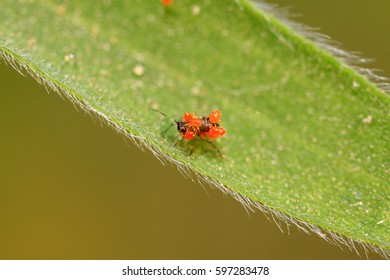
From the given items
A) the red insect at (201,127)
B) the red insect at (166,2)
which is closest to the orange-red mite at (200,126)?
the red insect at (201,127)

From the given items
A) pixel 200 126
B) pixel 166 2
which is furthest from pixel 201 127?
pixel 166 2

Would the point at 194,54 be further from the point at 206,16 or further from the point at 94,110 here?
the point at 94,110

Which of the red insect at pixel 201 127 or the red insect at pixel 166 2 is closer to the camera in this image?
the red insect at pixel 201 127

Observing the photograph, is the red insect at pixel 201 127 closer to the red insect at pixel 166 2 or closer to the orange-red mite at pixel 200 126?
the orange-red mite at pixel 200 126

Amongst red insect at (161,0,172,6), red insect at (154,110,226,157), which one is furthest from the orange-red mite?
red insect at (161,0,172,6)

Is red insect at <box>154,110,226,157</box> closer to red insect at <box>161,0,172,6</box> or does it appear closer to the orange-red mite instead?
the orange-red mite

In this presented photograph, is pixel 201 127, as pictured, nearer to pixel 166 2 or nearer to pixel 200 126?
pixel 200 126

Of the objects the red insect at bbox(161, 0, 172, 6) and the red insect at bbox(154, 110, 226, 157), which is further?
the red insect at bbox(161, 0, 172, 6)
